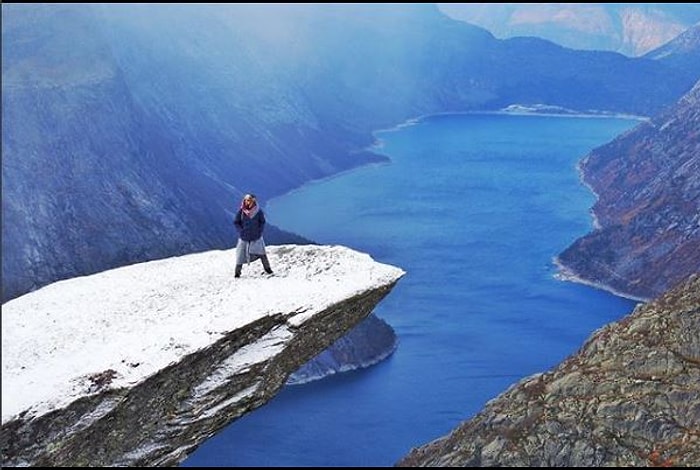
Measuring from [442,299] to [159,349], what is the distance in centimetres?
5844

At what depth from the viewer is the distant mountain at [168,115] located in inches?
2945

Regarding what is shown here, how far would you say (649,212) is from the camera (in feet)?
232

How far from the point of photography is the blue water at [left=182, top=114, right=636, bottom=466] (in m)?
57.5

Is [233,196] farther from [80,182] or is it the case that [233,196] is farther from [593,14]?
[593,14]

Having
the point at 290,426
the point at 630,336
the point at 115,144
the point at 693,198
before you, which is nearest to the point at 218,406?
the point at 630,336

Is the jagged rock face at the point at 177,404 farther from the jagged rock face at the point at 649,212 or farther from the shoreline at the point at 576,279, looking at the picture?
the shoreline at the point at 576,279

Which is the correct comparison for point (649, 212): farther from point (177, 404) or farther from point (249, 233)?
point (177, 404)

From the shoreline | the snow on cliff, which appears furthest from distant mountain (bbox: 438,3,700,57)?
the snow on cliff

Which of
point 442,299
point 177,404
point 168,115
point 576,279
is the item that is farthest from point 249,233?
point 168,115

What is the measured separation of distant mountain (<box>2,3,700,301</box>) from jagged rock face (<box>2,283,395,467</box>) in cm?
4781

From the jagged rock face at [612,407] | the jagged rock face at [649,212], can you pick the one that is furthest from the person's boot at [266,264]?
the jagged rock face at [649,212]

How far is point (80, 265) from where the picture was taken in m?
71.4

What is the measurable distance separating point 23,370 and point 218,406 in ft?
14.5

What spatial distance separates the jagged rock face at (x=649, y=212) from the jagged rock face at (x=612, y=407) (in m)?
20.5
